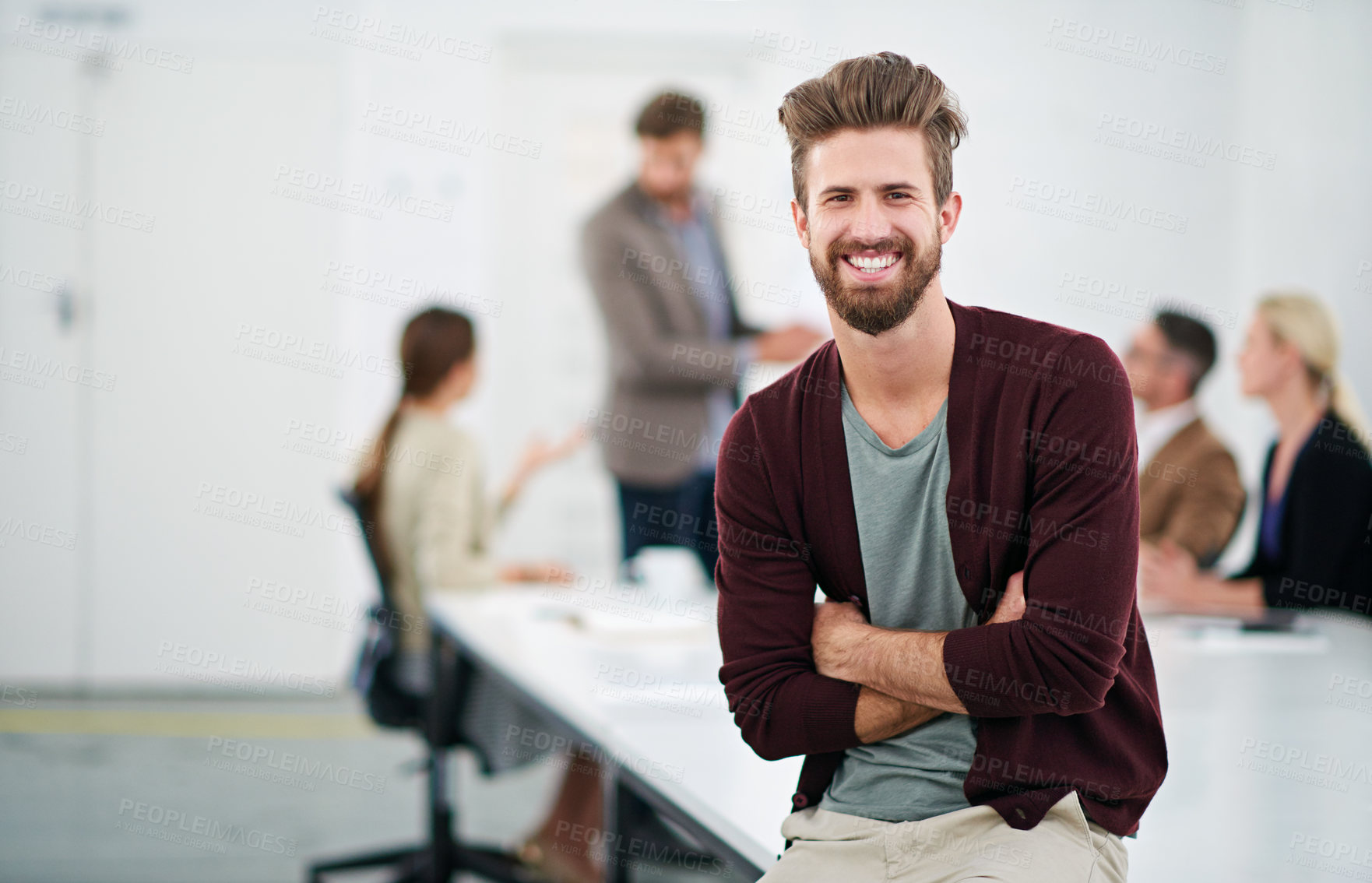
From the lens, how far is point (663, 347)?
3.18 metres

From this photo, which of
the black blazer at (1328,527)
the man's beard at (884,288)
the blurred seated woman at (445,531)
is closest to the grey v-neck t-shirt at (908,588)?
the man's beard at (884,288)

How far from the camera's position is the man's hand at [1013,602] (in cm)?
128

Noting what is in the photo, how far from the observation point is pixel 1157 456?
10.1 feet

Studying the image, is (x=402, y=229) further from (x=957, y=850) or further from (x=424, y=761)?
(x=957, y=850)

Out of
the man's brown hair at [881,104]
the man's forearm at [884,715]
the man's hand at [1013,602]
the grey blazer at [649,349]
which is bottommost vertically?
the man's forearm at [884,715]

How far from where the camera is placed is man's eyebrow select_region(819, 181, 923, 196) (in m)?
1.28

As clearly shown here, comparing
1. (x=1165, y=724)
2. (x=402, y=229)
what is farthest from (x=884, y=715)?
(x=402, y=229)

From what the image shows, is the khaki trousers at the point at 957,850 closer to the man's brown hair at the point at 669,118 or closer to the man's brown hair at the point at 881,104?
the man's brown hair at the point at 881,104

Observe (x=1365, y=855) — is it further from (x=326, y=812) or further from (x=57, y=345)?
(x=57, y=345)

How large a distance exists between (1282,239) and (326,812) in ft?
13.4

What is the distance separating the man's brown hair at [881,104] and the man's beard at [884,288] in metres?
0.07

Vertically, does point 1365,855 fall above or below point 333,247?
below

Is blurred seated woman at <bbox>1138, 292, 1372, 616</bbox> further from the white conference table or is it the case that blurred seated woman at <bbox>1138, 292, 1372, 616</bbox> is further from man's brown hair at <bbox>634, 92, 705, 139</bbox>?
man's brown hair at <bbox>634, 92, 705, 139</bbox>

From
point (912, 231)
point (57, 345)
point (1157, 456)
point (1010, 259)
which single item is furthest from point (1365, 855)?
point (57, 345)
